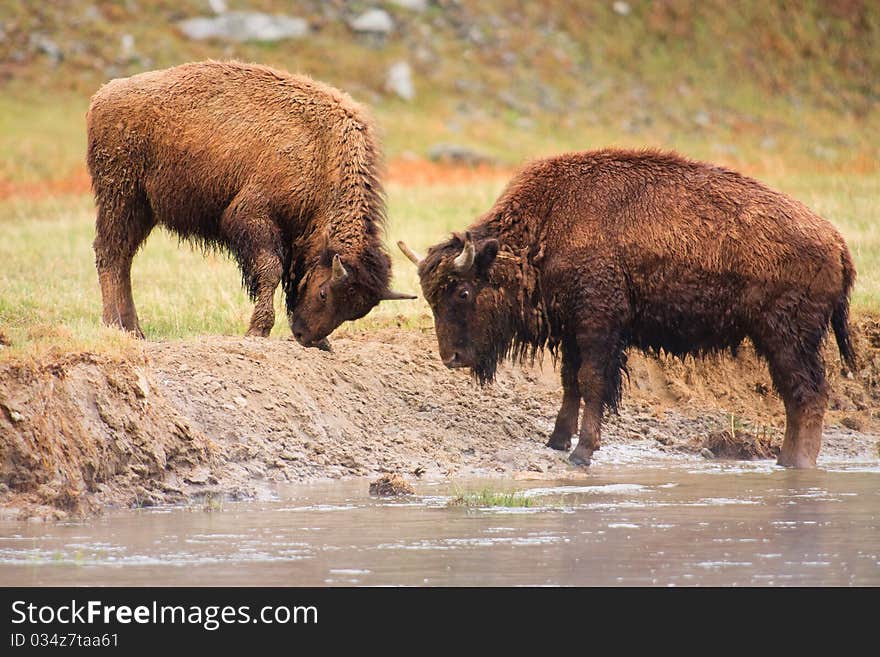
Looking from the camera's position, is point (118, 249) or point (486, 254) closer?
point (486, 254)

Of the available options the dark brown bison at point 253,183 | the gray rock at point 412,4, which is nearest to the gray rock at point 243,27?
the gray rock at point 412,4

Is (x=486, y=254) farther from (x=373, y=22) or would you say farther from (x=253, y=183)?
(x=373, y=22)

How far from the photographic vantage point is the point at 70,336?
9633 mm

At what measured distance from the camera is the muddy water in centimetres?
646

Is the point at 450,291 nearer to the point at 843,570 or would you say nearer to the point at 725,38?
the point at 843,570

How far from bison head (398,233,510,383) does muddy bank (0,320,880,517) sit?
29.8 inches

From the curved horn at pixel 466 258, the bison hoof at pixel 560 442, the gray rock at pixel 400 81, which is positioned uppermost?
the curved horn at pixel 466 258

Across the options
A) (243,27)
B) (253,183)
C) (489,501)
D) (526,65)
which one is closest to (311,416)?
(253,183)

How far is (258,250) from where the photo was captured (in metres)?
11.7

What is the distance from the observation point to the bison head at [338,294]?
37.1ft

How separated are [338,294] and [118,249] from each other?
2.27 m

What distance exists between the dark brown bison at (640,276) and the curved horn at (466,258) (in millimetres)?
10

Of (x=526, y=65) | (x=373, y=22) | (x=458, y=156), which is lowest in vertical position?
(x=458, y=156)

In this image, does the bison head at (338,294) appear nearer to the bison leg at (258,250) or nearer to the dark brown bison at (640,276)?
the bison leg at (258,250)
